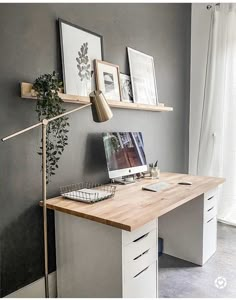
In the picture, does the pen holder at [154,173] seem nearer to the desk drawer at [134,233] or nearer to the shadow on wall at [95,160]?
the shadow on wall at [95,160]

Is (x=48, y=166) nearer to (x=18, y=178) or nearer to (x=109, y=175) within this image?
(x=18, y=178)

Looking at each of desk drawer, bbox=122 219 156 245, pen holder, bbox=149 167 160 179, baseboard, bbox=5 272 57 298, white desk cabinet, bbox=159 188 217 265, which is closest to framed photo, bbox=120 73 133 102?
pen holder, bbox=149 167 160 179

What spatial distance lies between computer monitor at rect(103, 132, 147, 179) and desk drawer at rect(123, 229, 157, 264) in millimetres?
606

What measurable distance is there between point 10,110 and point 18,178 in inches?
16.2

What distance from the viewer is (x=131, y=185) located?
208cm

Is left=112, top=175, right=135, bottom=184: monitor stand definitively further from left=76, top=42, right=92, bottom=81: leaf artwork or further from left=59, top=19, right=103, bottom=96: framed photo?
left=76, top=42, right=92, bottom=81: leaf artwork

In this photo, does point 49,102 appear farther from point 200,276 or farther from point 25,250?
point 200,276

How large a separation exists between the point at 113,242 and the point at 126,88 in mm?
1461

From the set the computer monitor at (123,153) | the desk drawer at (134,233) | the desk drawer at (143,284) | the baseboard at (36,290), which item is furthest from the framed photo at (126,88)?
the baseboard at (36,290)

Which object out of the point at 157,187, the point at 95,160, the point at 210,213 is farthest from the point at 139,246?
the point at 210,213

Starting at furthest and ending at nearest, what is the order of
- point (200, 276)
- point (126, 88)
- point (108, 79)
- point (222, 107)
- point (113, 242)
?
point (222, 107), point (126, 88), point (108, 79), point (200, 276), point (113, 242)

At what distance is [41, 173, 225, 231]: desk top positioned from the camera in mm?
1300

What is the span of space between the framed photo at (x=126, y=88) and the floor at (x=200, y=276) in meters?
1.50

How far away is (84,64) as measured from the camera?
1.90 m
